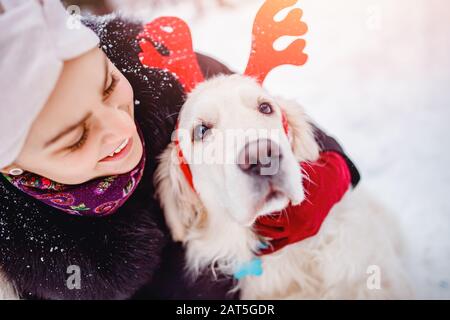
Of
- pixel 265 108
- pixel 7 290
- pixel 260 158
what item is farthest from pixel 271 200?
pixel 7 290

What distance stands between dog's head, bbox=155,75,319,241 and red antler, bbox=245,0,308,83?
0.06 m

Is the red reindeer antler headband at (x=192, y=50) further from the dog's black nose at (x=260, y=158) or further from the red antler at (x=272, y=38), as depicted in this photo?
the dog's black nose at (x=260, y=158)

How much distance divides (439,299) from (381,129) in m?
0.54

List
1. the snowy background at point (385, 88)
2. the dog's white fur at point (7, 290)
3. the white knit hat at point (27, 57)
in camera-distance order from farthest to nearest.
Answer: the snowy background at point (385, 88) → the dog's white fur at point (7, 290) → the white knit hat at point (27, 57)

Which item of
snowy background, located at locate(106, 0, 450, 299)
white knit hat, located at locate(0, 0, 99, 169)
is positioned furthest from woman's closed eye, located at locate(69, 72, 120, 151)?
snowy background, located at locate(106, 0, 450, 299)

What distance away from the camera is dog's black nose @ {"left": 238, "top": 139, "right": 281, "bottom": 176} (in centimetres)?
73

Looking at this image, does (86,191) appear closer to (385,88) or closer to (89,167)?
(89,167)

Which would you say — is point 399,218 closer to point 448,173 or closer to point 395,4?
point 448,173

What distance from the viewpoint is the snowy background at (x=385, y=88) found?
3.77ft

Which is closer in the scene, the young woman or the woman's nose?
the young woman

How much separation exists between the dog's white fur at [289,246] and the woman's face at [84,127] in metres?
0.16

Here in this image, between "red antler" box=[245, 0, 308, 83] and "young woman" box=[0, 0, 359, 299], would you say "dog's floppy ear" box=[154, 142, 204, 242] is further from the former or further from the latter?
"red antler" box=[245, 0, 308, 83]

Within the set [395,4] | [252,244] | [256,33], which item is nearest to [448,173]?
[395,4]

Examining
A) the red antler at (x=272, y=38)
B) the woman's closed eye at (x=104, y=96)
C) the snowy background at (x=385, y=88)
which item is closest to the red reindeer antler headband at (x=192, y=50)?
the red antler at (x=272, y=38)
